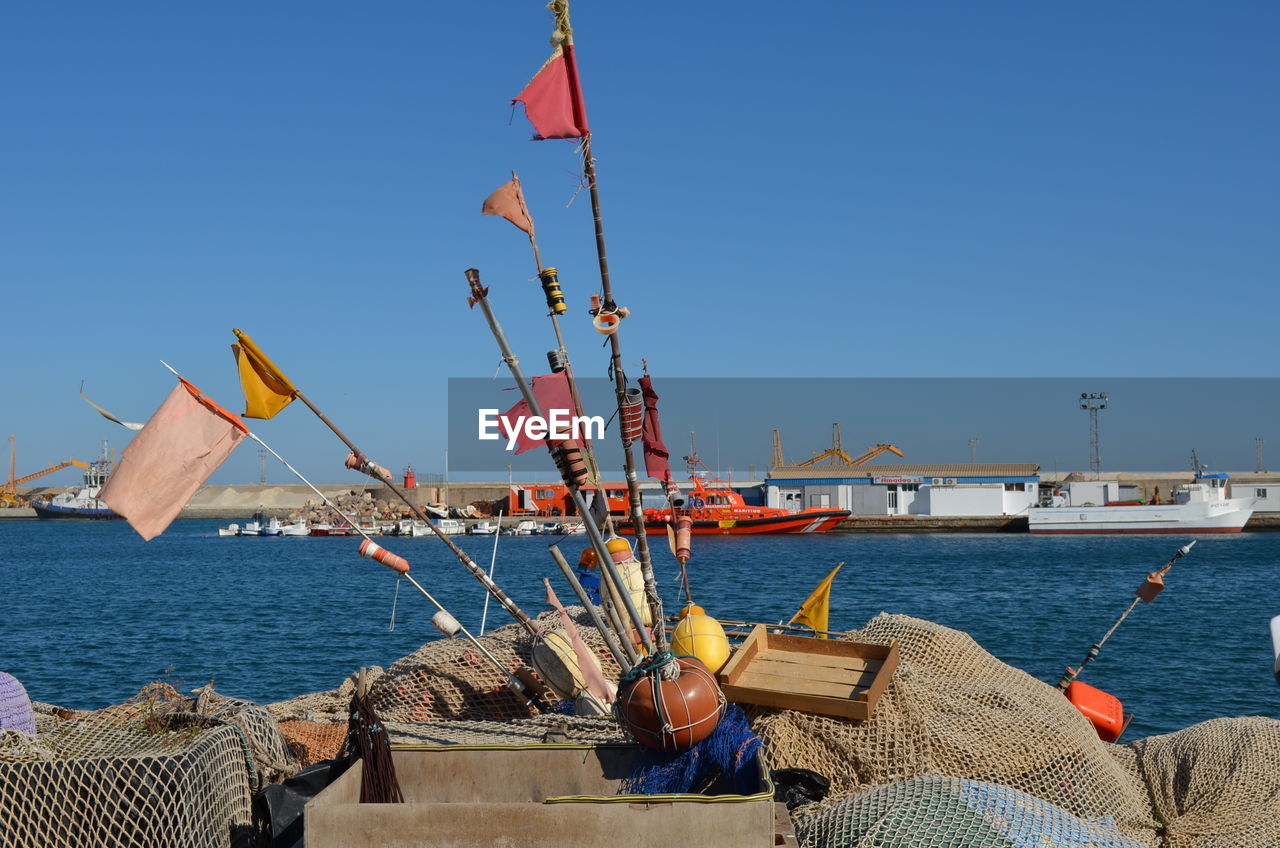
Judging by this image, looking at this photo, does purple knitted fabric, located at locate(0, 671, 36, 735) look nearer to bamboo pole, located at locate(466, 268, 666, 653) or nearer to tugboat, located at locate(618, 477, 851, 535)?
bamboo pole, located at locate(466, 268, 666, 653)

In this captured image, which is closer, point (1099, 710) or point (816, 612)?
point (1099, 710)

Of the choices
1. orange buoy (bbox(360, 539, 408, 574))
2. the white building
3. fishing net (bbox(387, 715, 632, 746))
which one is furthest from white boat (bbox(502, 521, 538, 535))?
fishing net (bbox(387, 715, 632, 746))

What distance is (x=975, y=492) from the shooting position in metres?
71.1

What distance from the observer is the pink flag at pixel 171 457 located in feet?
19.5

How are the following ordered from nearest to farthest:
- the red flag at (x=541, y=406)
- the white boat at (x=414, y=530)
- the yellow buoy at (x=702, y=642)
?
the red flag at (x=541, y=406) → the yellow buoy at (x=702, y=642) → the white boat at (x=414, y=530)

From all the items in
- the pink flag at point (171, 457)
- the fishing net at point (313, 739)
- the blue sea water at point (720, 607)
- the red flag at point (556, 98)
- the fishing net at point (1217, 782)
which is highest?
the red flag at point (556, 98)

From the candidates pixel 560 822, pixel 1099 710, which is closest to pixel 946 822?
pixel 560 822

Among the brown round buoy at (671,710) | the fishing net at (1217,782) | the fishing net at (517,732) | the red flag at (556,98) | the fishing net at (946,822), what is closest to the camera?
the fishing net at (946,822)

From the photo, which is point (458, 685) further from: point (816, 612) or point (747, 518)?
point (747, 518)

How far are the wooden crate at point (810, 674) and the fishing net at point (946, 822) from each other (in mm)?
1224

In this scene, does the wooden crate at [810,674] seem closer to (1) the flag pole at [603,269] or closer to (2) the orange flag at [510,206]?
(1) the flag pole at [603,269]

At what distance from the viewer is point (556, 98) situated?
5.68m

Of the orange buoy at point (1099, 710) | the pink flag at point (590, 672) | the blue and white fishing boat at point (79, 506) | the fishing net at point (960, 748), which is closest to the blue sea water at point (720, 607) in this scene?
the orange buoy at point (1099, 710)

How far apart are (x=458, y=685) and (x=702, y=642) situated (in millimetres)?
1790
